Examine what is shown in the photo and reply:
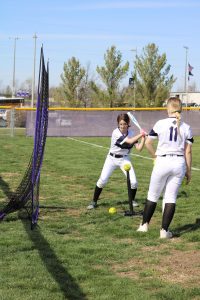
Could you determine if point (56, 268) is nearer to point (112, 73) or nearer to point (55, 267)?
point (55, 267)

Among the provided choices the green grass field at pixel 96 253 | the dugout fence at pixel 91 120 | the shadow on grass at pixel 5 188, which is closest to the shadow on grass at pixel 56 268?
the green grass field at pixel 96 253

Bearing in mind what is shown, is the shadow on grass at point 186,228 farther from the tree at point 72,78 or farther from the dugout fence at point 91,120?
the tree at point 72,78

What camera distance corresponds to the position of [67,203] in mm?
9414

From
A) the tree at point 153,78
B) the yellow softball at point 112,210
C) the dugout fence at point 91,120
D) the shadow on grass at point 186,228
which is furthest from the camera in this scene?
the tree at point 153,78

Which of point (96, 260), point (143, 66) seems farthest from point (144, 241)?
point (143, 66)

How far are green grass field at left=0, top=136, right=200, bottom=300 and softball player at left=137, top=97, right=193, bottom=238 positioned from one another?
23.0 inches

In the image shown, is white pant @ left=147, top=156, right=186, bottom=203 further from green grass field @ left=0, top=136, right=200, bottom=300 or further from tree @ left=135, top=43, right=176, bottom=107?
tree @ left=135, top=43, right=176, bottom=107

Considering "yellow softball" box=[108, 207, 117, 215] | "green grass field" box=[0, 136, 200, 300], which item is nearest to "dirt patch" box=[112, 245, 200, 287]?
"green grass field" box=[0, 136, 200, 300]

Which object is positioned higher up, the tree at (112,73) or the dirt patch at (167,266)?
the tree at (112,73)

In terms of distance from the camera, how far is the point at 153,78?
51.4m

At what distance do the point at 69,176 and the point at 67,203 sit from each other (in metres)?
3.97

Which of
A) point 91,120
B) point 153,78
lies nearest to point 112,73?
point 153,78

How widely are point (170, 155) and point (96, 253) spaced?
5.26ft

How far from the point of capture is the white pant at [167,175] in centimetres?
657
